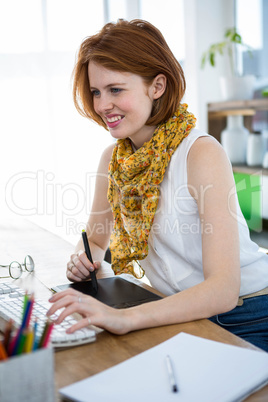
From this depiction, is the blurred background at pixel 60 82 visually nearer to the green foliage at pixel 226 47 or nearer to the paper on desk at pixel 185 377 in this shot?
the green foliage at pixel 226 47

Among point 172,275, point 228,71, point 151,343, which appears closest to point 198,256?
point 172,275

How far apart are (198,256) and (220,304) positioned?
0.84ft

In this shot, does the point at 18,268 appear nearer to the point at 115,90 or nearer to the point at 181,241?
the point at 181,241

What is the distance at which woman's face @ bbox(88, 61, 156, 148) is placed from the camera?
1374 mm

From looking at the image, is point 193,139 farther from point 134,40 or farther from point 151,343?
point 151,343

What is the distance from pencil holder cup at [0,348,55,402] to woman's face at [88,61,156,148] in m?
0.92

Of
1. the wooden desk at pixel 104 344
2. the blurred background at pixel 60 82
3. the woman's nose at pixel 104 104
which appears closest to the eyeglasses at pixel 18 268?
the wooden desk at pixel 104 344

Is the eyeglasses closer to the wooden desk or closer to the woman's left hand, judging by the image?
the wooden desk

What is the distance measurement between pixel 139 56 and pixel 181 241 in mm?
527

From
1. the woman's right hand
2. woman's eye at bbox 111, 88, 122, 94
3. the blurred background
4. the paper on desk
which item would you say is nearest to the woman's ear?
woman's eye at bbox 111, 88, 122, 94

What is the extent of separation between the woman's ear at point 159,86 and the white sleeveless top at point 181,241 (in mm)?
164

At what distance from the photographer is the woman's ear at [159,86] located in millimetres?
1431

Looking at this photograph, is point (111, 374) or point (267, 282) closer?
point (111, 374)

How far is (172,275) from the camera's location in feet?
4.43
